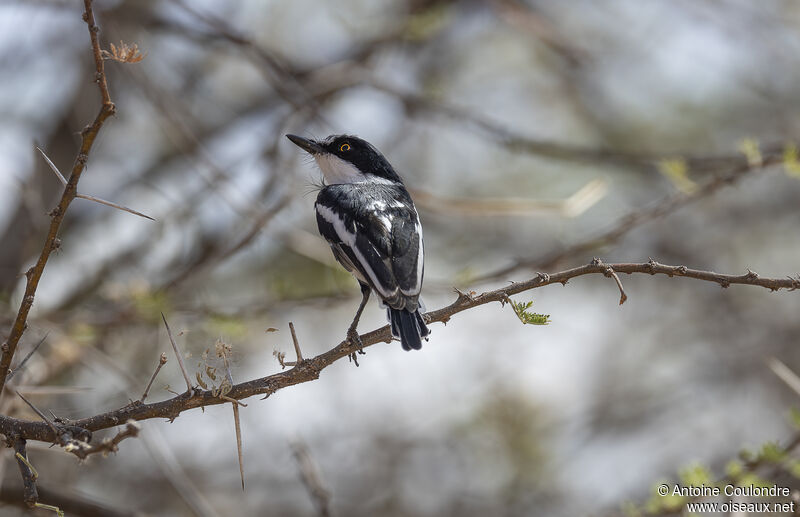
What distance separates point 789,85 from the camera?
8477 mm

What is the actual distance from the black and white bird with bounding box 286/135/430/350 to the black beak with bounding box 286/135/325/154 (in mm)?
15

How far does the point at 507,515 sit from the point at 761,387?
2.94 m

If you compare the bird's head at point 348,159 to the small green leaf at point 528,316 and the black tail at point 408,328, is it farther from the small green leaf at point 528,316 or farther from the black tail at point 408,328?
the small green leaf at point 528,316

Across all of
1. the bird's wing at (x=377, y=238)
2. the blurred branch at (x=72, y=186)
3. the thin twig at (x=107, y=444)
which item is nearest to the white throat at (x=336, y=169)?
the bird's wing at (x=377, y=238)

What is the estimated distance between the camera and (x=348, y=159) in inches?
184

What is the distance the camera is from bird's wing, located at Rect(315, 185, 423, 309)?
338 cm

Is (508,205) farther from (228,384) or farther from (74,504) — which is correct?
(228,384)

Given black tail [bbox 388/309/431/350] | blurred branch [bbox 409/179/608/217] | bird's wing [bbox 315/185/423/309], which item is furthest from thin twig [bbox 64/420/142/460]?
blurred branch [bbox 409/179/608/217]

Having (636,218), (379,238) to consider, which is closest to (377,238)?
(379,238)

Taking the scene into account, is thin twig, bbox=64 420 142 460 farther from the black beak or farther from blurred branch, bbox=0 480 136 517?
the black beak

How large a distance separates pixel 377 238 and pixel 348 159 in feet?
3.91

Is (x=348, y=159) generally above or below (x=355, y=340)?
above

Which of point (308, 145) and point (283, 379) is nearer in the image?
point (283, 379)

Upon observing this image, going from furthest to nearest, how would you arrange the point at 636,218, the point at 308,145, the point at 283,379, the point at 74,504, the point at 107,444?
1. the point at 308,145
2. the point at 636,218
3. the point at 74,504
4. the point at 283,379
5. the point at 107,444
